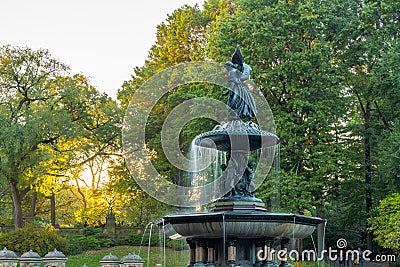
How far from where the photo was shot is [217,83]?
2959 cm

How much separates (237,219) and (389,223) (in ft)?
52.0

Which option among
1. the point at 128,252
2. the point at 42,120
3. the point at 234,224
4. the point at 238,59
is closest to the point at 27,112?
the point at 42,120

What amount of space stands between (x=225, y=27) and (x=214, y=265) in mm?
18979

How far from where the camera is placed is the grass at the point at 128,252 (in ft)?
98.6

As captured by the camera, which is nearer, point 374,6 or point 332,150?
point 332,150

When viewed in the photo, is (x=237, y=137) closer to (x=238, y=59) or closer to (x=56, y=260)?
(x=238, y=59)

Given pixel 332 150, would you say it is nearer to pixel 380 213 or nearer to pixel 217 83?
pixel 380 213

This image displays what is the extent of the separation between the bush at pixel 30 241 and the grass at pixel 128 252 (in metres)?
1.23

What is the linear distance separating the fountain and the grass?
1648 centimetres

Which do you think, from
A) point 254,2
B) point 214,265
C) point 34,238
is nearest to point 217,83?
point 254,2

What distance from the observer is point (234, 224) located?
1230 centimetres

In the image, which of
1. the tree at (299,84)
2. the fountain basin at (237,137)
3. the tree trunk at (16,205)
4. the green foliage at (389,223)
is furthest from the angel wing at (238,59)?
the tree trunk at (16,205)

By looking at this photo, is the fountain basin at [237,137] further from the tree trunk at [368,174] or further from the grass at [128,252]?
the tree trunk at [368,174]

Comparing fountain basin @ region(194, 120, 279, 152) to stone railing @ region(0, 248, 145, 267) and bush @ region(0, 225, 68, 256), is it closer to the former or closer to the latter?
stone railing @ region(0, 248, 145, 267)
